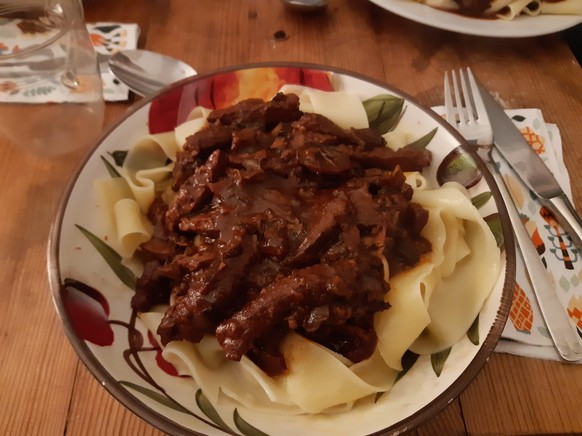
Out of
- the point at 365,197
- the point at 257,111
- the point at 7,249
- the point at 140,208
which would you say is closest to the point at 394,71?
the point at 257,111

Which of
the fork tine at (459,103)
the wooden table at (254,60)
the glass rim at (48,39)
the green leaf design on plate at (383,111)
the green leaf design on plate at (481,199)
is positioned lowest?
the wooden table at (254,60)

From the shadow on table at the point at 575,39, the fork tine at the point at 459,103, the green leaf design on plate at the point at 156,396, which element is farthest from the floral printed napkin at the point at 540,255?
the green leaf design on plate at the point at 156,396

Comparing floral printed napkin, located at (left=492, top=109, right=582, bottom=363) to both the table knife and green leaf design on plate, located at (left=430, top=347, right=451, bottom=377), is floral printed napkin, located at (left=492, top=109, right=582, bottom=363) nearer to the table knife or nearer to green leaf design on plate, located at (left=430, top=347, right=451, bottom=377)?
the table knife

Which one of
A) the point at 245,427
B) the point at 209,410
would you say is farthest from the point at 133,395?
the point at 245,427

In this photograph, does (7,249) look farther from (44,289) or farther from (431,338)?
(431,338)

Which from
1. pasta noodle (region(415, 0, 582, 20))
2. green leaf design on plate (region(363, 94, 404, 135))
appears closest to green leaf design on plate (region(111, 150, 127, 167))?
green leaf design on plate (region(363, 94, 404, 135))

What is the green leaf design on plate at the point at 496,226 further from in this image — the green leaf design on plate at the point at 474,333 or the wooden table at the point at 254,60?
the wooden table at the point at 254,60

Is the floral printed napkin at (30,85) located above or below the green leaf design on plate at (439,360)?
above
